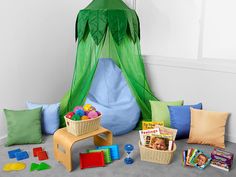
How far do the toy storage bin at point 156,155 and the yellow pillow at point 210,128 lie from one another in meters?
0.44

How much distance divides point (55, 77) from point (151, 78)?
119 cm

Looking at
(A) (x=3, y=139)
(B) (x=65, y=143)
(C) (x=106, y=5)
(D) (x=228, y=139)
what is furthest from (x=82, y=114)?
(D) (x=228, y=139)

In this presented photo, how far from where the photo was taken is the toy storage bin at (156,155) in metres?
2.12

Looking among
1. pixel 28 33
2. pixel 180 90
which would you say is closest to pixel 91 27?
pixel 28 33

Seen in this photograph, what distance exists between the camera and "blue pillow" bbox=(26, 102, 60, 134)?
2.66 m

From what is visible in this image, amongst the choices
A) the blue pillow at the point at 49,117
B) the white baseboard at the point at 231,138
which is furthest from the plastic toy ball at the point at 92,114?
the white baseboard at the point at 231,138

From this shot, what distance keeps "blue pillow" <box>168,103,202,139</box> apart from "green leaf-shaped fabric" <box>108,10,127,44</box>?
2.96 feet

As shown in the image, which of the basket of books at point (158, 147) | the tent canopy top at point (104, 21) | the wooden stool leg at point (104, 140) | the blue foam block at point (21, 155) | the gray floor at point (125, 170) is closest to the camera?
the gray floor at point (125, 170)

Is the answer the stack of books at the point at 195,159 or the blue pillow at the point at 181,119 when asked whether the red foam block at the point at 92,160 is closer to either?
the stack of books at the point at 195,159

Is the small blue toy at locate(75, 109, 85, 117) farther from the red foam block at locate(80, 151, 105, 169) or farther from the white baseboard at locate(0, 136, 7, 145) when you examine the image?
the white baseboard at locate(0, 136, 7, 145)

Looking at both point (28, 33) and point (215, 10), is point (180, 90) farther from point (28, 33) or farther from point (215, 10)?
point (28, 33)

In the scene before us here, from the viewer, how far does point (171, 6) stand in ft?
9.65

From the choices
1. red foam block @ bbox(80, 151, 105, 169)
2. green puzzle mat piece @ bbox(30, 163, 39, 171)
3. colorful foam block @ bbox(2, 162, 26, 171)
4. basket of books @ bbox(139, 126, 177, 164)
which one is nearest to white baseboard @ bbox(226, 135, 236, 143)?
basket of books @ bbox(139, 126, 177, 164)

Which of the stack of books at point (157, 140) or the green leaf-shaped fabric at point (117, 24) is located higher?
the green leaf-shaped fabric at point (117, 24)
